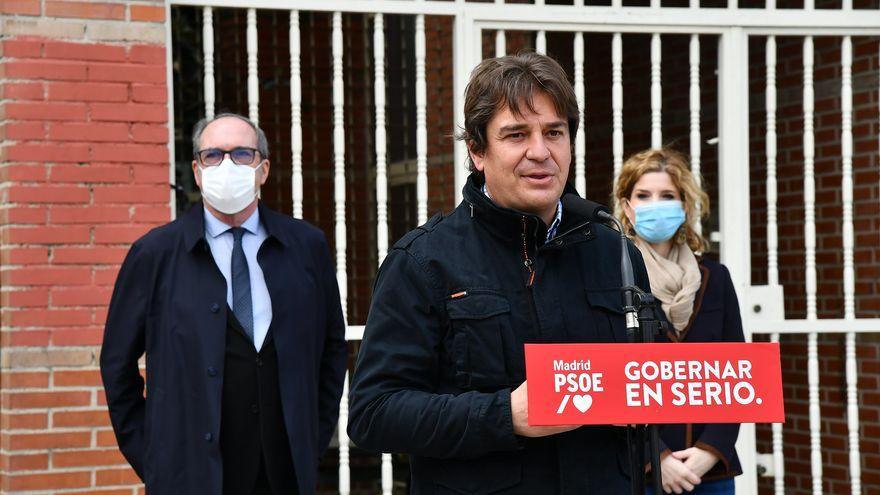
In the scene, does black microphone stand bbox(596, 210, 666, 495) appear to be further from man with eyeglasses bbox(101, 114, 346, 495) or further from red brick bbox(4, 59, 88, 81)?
red brick bbox(4, 59, 88, 81)

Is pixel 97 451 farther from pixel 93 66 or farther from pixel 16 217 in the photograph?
pixel 93 66

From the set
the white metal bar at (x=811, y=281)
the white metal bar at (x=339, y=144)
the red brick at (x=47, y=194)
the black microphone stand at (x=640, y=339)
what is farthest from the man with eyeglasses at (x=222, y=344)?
the white metal bar at (x=811, y=281)

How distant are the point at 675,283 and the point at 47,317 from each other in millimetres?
2390

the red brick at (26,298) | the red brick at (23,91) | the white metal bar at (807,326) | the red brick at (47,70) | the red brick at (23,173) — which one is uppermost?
the red brick at (47,70)

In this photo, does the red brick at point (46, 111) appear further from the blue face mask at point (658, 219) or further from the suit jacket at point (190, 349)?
the blue face mask at point (658, 219)

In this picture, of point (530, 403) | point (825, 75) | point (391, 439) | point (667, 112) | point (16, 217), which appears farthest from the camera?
point (667, 112)

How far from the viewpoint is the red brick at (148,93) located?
14.2 ft

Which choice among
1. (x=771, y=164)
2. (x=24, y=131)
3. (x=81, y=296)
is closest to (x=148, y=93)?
(x=24, y=131)

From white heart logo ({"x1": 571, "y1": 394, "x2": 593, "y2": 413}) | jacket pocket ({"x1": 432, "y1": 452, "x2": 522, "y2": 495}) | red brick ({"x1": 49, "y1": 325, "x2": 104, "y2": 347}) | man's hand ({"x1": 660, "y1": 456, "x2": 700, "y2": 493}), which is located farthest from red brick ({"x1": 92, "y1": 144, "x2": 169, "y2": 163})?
white heart logo ({"x1": 571, "y1": 394, "x2": 593, "y2": 413})

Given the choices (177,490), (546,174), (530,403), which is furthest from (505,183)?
(177,490)

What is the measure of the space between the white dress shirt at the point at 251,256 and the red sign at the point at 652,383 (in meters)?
1.78

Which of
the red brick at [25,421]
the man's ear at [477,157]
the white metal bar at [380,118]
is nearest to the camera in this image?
the man's ear at [477,157]

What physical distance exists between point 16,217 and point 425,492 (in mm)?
2659

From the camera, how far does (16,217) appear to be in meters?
4.16
